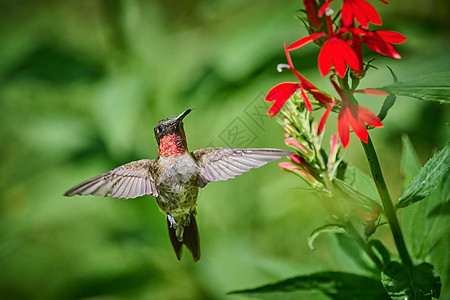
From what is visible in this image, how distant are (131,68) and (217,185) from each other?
24.3 inches

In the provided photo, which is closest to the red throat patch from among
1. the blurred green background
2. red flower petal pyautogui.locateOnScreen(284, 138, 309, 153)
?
red flower petal pyautogui.locateOnScreen(284, 138, 309, 153)

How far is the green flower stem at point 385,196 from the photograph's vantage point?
0.67 metres

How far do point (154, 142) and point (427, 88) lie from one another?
1.30 metres

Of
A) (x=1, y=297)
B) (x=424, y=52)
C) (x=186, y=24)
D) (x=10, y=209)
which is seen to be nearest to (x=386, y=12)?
(x=424, y=52)

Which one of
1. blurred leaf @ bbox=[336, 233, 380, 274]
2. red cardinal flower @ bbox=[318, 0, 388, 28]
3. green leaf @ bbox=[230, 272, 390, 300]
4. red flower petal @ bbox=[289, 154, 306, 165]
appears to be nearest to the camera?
red cardinal flower @ bbox=[318, 0, 388, 28]

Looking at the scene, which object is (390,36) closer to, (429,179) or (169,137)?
Result: (429,179)

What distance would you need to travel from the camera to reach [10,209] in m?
2.29

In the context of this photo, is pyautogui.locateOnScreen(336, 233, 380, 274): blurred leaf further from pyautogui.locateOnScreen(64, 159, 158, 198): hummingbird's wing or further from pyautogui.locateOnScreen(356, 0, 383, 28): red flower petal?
pyautogui.locateOnScreen(356, 0, 383, 28): red flower petal

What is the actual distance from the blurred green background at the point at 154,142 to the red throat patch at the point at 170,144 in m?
0.70

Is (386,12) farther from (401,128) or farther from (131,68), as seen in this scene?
(131,68)

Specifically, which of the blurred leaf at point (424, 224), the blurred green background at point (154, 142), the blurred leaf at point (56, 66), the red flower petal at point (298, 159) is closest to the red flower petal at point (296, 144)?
the red flower petal at point (298, 159)

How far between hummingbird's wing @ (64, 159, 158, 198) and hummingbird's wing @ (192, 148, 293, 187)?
117mm

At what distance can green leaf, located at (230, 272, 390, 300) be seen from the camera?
0.91 m

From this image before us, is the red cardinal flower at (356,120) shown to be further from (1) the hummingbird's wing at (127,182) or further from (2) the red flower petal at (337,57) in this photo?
(1) the hummingbird's wing at (127,182)
